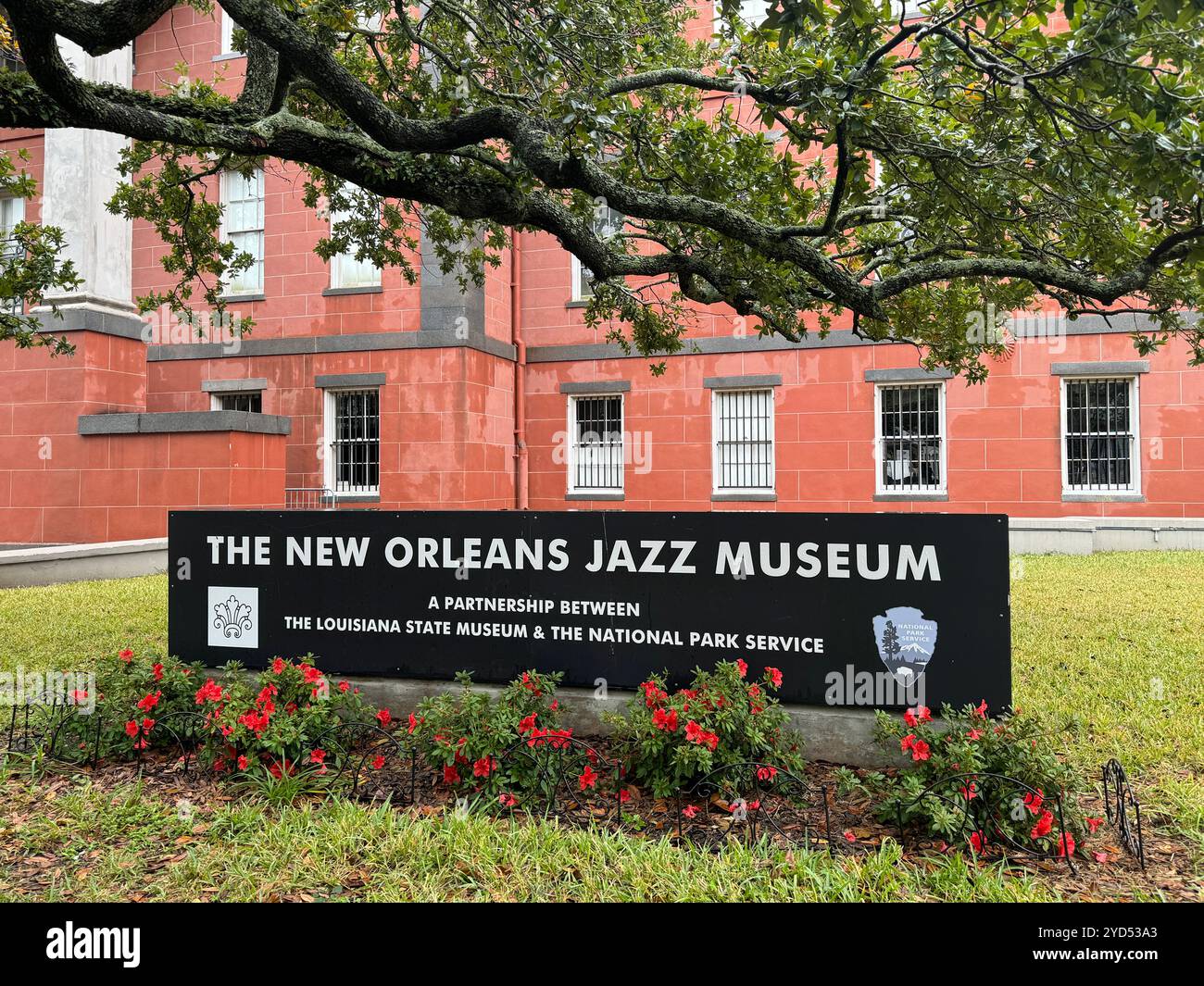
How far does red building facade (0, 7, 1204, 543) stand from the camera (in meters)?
15.0

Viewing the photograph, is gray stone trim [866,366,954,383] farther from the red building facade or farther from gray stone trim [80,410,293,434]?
gray stone trim [80,410,293,434]

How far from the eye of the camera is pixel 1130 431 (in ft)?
51.0

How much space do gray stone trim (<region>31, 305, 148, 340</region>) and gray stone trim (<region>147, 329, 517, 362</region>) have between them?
1899 millimetres

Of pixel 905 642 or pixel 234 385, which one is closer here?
pixel 905 642

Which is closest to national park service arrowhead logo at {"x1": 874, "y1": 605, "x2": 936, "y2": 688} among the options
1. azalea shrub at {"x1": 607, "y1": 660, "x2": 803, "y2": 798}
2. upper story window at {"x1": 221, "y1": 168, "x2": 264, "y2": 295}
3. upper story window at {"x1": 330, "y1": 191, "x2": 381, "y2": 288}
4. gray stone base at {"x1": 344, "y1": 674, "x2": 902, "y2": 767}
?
gray stone base at {"x1": 344, "y1": 674, "x2": 902, "y2": 767}

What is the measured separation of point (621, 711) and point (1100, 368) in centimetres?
1409

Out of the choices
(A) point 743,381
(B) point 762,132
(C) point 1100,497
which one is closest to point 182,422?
(A) point 743,381

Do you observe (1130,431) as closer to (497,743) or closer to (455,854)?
(497,743)

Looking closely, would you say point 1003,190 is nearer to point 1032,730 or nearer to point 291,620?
point 1032,730

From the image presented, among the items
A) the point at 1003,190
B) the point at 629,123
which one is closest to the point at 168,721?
the point at 629,123

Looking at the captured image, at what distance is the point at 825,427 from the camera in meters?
16.6

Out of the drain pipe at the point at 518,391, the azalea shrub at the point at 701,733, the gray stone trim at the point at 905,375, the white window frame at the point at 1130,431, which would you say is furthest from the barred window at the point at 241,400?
A: the white window frame at the point at 1130,431

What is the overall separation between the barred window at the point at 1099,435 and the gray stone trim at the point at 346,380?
13.1 meters
